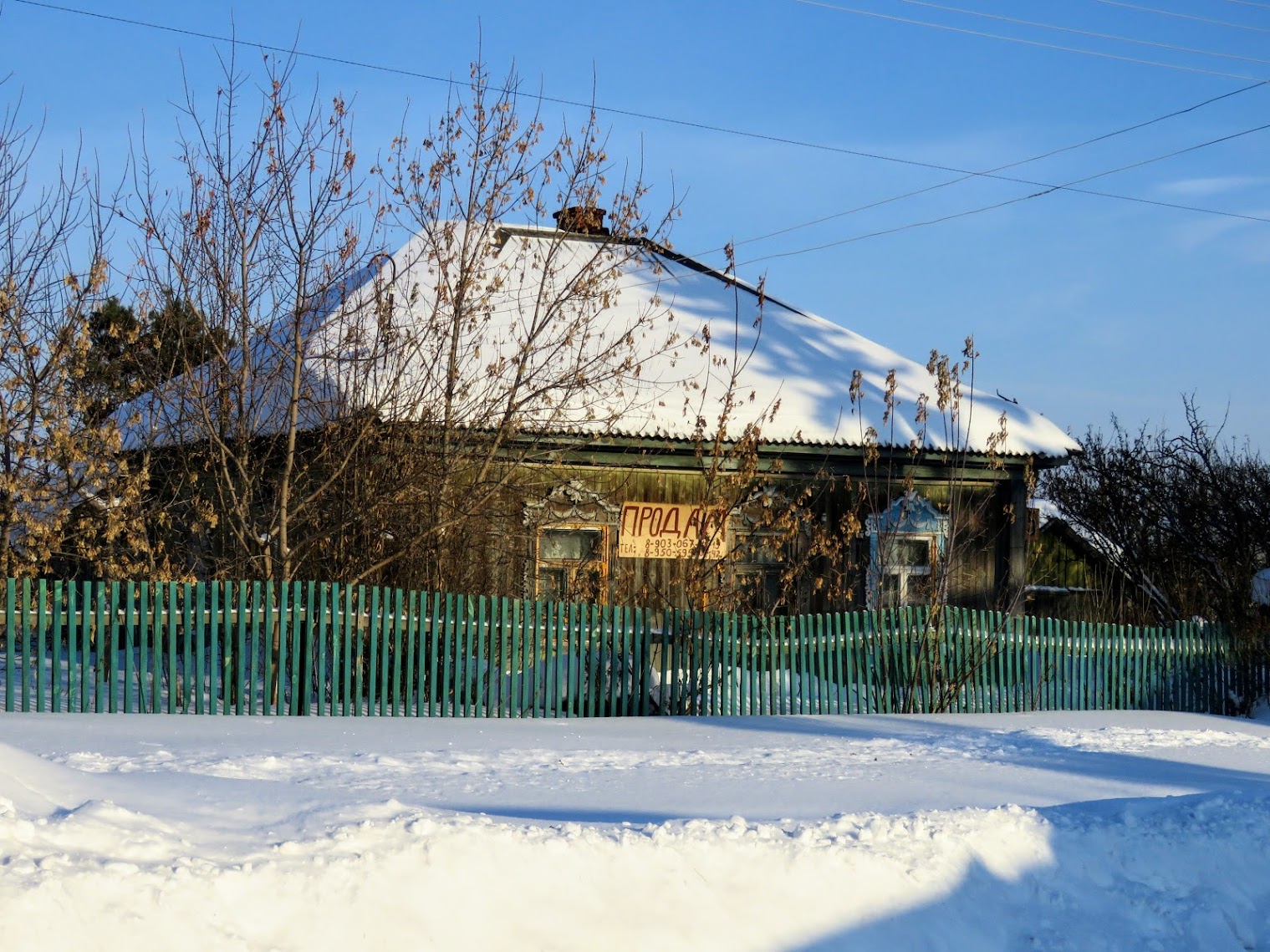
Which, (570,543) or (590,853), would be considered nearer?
(590,853)

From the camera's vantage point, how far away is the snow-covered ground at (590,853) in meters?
4.68

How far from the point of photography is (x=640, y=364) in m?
13.6

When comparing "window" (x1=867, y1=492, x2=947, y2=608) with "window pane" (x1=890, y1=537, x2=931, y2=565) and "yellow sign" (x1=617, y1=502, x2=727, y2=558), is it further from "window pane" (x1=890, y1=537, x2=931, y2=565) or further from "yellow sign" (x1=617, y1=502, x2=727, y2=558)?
"yellow sign" (x1=617, y1=502, x2=727, y2=558)

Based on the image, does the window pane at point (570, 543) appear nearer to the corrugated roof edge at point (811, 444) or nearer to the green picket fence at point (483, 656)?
the corrugated roof edge at point (811, 444)

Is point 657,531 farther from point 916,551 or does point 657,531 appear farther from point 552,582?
point 916,551

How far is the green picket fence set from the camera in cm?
1123

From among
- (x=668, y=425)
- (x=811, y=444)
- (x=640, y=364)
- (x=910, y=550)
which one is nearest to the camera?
(x=640, y=364)

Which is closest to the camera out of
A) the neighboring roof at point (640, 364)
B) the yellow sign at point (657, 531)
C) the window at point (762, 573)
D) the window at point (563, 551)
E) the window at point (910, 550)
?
the neighboring roof at point (640, 364)

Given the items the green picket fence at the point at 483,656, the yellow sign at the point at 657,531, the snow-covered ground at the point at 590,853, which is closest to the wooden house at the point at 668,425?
the yellow sign at the point at 657,531

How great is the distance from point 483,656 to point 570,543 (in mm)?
5020

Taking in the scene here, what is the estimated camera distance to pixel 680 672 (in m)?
13.3

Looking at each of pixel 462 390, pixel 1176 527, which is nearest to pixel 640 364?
pixel 462 390

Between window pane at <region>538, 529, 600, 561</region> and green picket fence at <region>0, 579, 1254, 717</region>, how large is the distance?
3.73 m

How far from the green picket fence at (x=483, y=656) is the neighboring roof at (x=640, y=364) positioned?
1.98 meters
